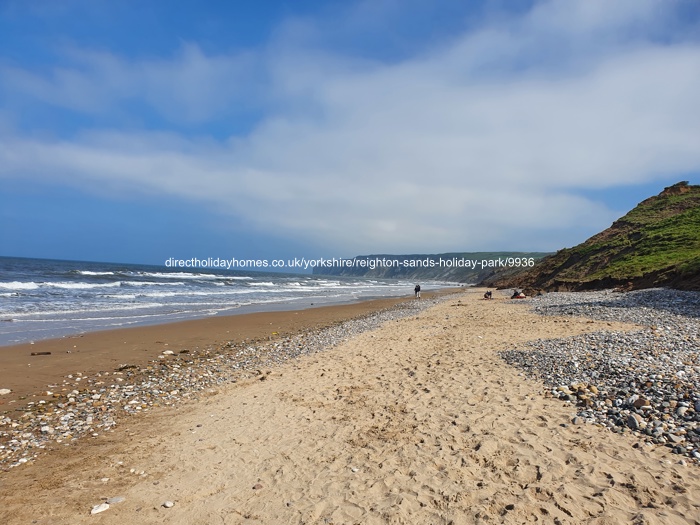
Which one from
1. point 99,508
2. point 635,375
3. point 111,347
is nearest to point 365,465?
point 99,508

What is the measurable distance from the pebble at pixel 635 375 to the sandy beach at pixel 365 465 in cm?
34

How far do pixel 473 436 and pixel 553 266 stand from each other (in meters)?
44.5

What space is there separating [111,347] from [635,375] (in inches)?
572

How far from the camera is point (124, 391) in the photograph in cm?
873

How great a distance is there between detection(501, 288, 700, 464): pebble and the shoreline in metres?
10.2

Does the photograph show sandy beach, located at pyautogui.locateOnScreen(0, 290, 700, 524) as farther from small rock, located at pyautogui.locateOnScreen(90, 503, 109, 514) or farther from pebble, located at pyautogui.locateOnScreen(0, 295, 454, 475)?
pebble, located at pyautogui.locateOnScreen(0, 295, 454, 475)

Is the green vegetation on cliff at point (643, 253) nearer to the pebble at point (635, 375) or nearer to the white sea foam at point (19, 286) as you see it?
the pebble at point (635, 375)

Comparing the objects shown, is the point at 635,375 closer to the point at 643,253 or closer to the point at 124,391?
the point at 124,391

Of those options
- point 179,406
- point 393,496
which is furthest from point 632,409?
→ point 179,406

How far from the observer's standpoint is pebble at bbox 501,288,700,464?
5332 mm

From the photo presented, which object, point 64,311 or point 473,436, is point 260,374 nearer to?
point 473,436

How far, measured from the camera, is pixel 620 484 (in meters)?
4.24

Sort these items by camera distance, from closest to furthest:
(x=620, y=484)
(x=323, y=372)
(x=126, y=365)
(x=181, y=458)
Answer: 1. (x=620, y=484)
2. (x=181, y=458)
3. (x=323, y=372)
4. (x=126, y=365)

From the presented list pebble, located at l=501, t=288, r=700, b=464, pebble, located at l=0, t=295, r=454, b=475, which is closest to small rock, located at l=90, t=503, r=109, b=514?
pebble, located at l=0, t=295, r=454, b=475
